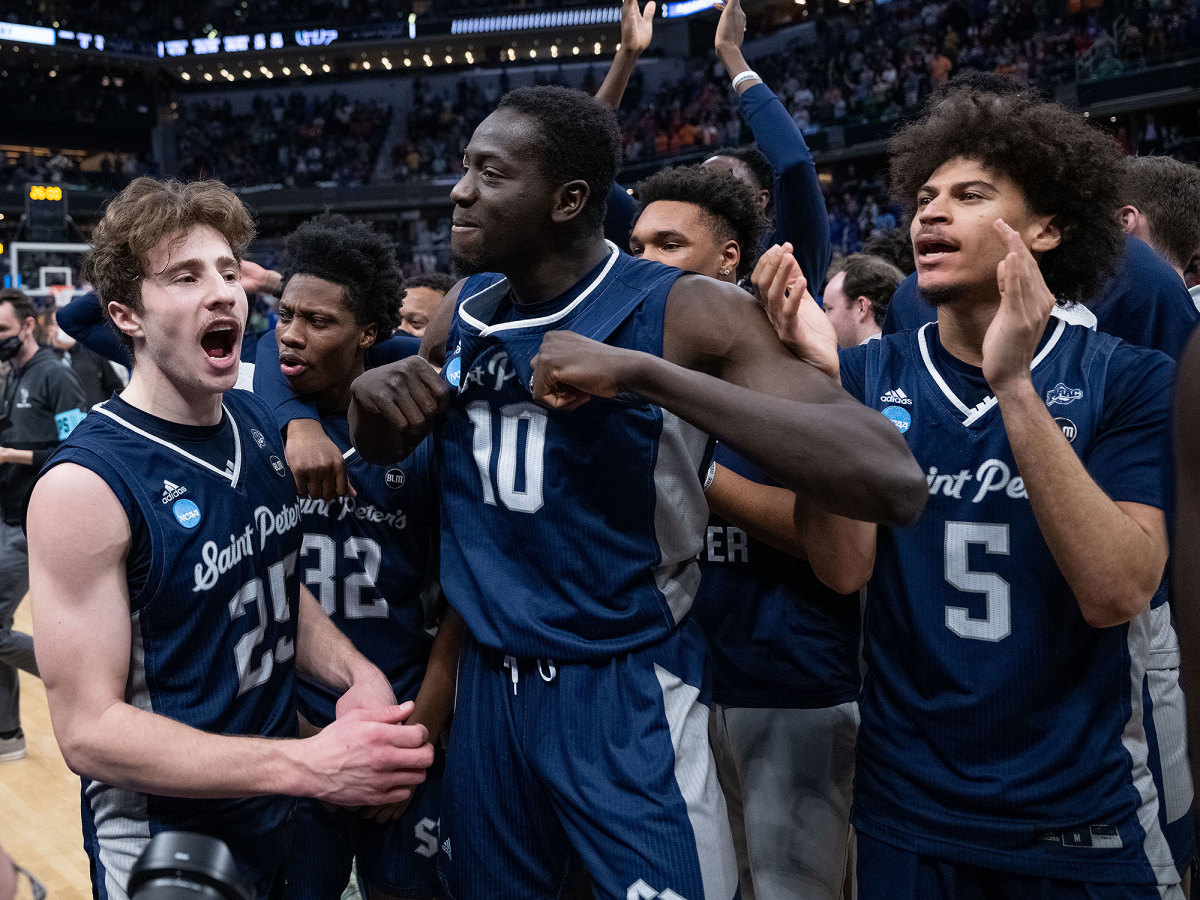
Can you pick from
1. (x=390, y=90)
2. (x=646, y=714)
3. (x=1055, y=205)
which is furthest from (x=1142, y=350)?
(x=390, y=90)

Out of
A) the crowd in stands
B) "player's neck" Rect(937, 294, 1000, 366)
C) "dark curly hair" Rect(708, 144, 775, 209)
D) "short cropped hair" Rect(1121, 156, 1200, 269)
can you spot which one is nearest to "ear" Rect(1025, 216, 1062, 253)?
"player's neck" Rect(937, 294, 1000, 366)

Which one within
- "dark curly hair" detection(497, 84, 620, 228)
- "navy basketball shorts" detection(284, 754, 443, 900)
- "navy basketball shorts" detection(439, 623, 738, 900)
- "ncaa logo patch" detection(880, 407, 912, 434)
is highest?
"dark curly hair" detection(497, 84, 620, 228)

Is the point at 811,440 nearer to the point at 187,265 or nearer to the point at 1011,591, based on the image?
the point at 1011,591

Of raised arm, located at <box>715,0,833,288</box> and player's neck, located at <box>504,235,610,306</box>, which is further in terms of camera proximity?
raised arm, located at <box>715,0,833,288</box>

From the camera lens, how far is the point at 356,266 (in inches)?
113

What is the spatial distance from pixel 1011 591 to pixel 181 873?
1.49 meters

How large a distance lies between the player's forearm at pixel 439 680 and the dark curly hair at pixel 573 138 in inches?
38.9

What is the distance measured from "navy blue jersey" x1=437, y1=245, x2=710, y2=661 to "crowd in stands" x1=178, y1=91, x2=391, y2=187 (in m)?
27.0

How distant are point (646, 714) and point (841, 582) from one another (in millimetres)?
463

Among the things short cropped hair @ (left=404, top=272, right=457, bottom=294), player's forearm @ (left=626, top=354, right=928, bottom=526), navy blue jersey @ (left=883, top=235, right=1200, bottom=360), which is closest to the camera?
player's forearm @ (left=626, top=354, right=928, bottom=526)

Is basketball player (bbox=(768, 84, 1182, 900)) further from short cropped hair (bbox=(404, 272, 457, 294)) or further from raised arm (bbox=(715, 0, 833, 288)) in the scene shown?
short cropped hair (bbox=(404, 272, 457, 294))

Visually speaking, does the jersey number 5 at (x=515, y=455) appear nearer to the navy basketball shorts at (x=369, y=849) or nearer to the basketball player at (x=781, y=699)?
the basketball player at (x=781, y=699)

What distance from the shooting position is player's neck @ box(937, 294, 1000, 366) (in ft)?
6.89

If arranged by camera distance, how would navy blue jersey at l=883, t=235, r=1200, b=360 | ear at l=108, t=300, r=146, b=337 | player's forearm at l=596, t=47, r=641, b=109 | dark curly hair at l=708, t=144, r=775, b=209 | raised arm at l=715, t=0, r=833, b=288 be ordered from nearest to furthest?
ear at l=108, t=300, r=146, b=337
navy blue jersey at l=883, t=235, r=1200, b=360
raised arm at l=715, t=0, r=833, b=288
player's forearm at l=596, t=47, r=641, b=109
dark curly hair at l=708, t=144, r=775, b=209
